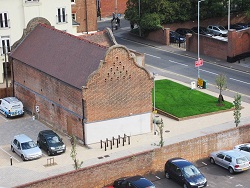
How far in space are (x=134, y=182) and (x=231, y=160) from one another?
965cm

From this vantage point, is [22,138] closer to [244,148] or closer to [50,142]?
[50,142]

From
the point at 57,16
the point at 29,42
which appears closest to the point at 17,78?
the point at 29,42

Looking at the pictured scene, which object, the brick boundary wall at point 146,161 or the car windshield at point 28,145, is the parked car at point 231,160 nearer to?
the brick boundary wall at point 146,161

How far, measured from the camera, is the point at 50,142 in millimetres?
58781

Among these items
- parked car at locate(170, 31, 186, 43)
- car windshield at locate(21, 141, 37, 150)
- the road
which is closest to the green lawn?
the road

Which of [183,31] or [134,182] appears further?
[183,31]

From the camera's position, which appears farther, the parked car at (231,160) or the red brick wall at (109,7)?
the red brick wall at (109,7)

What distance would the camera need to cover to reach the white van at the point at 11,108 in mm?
68688

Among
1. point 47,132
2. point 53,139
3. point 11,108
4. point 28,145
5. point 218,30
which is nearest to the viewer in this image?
point 28,145

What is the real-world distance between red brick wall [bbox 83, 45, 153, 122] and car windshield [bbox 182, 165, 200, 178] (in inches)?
428

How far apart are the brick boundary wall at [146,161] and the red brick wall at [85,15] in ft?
139

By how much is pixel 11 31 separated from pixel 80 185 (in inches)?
1360

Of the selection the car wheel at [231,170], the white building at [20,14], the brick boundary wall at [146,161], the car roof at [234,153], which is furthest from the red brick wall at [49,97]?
the car wheel at [231,170]

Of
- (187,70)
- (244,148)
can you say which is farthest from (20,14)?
(244,148)
